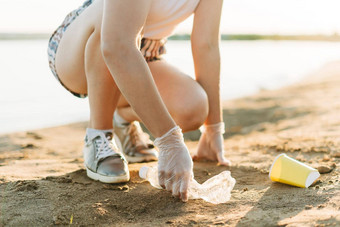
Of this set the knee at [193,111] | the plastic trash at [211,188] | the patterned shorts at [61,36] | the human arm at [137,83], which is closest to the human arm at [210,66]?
the knee at [193,111]

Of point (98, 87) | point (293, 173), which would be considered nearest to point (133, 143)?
point (98, 87)

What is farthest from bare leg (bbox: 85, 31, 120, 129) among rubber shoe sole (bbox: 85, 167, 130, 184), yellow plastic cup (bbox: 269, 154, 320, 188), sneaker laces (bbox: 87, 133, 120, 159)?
yellow plastic cup (bbox: 269, 154, 320, 188)

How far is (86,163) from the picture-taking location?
2.34 metres

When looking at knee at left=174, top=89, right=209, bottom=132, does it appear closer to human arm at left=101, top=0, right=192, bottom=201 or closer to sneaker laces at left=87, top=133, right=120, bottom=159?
sneaker laces at left=87, top=133, right=120, bottom=159

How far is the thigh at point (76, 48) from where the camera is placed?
7.57ft

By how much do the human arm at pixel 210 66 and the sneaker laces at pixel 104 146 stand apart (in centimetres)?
62

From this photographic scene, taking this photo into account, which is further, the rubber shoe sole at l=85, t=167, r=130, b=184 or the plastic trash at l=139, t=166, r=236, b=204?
the rubber shoe sole at l=85, t=167, r=130, b=184

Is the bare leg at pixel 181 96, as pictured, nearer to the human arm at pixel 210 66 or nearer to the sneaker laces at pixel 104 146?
the human arm at pixel 210 66

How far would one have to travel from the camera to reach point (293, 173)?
204 centimetres

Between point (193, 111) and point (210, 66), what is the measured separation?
0.32 m

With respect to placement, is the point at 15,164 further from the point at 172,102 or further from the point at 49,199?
the point at 172,102

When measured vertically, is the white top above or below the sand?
above

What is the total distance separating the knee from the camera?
7.97ft

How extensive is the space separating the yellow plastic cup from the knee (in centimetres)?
56
